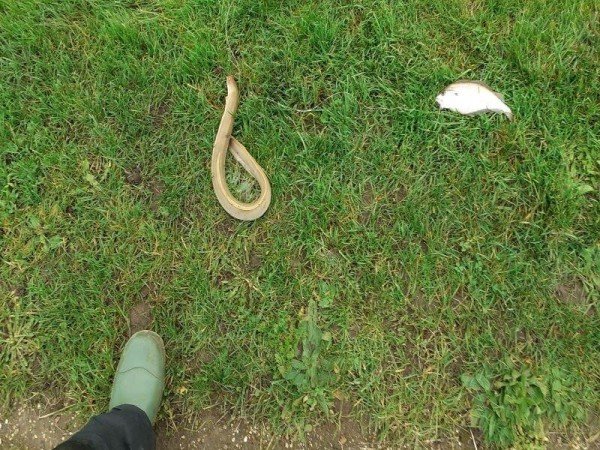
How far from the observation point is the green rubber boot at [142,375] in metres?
2.54

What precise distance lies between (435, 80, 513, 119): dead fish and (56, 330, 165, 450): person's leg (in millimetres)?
2172

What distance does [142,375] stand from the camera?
2.56 m

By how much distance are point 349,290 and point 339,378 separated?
48cm

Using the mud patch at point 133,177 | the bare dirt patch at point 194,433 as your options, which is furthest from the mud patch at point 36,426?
the mud patch at point 133,177

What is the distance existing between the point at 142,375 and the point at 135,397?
0.38 feet

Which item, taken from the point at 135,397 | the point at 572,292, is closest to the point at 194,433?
the point at 135,397

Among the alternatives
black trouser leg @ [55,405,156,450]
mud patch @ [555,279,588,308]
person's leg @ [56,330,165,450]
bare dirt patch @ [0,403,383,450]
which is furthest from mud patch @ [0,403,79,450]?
mud patch @ [555,279,588,308]

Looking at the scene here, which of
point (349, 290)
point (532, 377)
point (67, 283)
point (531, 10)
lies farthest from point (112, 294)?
point (531, 10)

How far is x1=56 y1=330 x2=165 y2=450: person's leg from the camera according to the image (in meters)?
2.20

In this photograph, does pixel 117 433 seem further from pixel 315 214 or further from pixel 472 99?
pixel 472 99

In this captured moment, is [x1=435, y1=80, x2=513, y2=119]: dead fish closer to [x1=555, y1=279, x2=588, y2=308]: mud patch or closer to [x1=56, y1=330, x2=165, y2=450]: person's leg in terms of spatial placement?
[x1=555, y1=279, x2=588, y2=308]: mud patch

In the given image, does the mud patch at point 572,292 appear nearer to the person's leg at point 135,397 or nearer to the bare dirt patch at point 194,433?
the bare dirt patch at point 194,433

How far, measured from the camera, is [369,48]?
113 inches

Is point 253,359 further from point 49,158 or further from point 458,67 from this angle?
point 458,67
